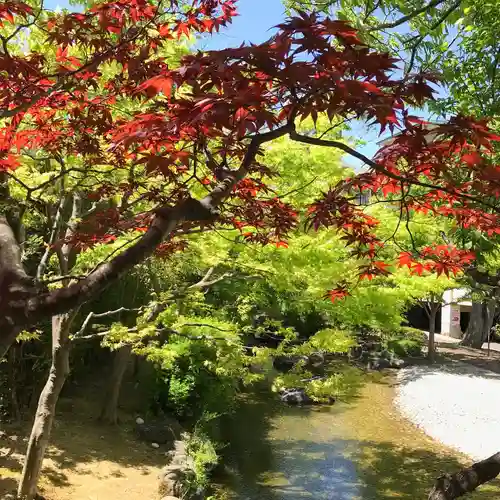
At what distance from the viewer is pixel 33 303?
253cm

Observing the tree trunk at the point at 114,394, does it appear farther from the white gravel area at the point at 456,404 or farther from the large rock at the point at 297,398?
the white gravel area at the point at 456,404

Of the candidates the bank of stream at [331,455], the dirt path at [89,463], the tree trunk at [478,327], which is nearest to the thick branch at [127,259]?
the dirt path at [89,463]

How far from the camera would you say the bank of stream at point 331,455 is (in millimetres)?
9281

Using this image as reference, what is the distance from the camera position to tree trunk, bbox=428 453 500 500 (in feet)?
10.7

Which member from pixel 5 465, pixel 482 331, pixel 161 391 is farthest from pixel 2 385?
pixel 482 331

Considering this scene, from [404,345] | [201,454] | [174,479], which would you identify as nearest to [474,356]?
[404,345]

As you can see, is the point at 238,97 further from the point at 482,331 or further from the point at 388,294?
the point at 482,331

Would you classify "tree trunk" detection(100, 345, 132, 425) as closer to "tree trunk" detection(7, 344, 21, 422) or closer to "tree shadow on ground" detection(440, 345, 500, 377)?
"tree trunk" detection(7, 344, 21, 422)

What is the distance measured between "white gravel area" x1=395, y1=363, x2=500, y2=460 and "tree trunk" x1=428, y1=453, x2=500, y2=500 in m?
9.13

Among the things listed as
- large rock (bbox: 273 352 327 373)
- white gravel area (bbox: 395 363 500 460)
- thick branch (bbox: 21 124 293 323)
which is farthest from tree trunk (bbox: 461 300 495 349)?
thick branch (bbox: 21 124 293 323)

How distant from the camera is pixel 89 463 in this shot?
803cm

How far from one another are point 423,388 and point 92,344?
11045 mm

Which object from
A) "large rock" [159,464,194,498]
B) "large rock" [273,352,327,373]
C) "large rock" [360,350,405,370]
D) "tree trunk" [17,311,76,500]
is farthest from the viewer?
"large rock" [360,350,405,370]

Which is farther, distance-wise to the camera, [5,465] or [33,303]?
[5,465]
